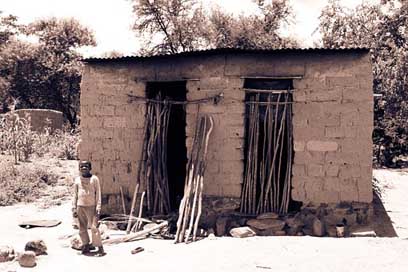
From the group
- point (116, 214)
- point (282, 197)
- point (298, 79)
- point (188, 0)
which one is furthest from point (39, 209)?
point (188, 0)

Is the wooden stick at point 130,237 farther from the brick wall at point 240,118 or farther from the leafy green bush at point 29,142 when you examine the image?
the leafy green bush at point 29,142

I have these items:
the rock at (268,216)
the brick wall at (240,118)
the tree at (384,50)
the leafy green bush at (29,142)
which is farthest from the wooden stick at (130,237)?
the tree at (384,50)

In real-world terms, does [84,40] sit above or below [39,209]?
above

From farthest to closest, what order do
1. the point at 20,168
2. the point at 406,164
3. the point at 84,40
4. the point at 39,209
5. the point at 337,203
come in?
the point at 84,40 < the point at 406,164 < the point at 20,168 < the point at 39,209 < the point at 337,203

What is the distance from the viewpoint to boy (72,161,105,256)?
672cm

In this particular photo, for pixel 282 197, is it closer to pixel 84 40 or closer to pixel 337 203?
pixel 337 203

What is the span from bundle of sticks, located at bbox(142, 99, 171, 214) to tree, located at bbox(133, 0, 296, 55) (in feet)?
50.0

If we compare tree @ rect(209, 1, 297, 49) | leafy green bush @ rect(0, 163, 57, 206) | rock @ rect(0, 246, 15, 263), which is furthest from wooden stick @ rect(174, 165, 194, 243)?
tree @ rect(209, 1, 297, 49)

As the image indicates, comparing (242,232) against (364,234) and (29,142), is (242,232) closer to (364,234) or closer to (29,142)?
(364,234)

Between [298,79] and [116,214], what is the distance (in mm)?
4046

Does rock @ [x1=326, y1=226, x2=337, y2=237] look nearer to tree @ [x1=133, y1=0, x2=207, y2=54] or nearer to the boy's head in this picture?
the boy's head

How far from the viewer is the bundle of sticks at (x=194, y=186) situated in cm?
741

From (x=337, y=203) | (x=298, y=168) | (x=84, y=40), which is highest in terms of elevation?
(x=84, y=40)

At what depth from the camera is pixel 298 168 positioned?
306 inches
